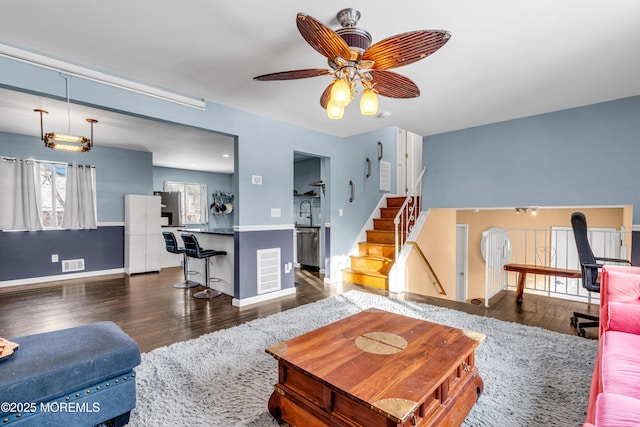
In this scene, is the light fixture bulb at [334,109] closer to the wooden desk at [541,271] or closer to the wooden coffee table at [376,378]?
the wooden coffee table at [376,378]

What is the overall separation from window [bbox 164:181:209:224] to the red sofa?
8.58m

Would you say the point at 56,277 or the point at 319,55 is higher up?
the point at 319,55

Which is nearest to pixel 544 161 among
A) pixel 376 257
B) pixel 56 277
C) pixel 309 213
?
pixel 376 257

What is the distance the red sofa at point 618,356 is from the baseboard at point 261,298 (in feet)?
10.8

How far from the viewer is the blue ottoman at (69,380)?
1300mm

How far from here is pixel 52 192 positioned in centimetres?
538

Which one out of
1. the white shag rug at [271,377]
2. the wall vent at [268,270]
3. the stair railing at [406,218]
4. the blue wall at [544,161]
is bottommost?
the white shag rug at [271,377]

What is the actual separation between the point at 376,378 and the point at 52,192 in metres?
6.63

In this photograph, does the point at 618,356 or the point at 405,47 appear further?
the point at 405,47

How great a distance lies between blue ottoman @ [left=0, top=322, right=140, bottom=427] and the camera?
130 centimetres

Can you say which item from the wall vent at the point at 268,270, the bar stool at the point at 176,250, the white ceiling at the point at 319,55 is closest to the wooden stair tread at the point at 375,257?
the wall vent at the point at 268,270

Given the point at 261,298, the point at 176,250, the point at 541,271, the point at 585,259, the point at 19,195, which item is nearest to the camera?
the point at 585,259

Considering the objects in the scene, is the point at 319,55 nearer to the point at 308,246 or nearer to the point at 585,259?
the point at 585,259

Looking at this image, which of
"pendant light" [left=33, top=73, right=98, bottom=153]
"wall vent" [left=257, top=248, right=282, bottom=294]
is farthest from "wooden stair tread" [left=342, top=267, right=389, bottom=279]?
"pendant light" [left=33, top=73, right=98, bottom=153]
